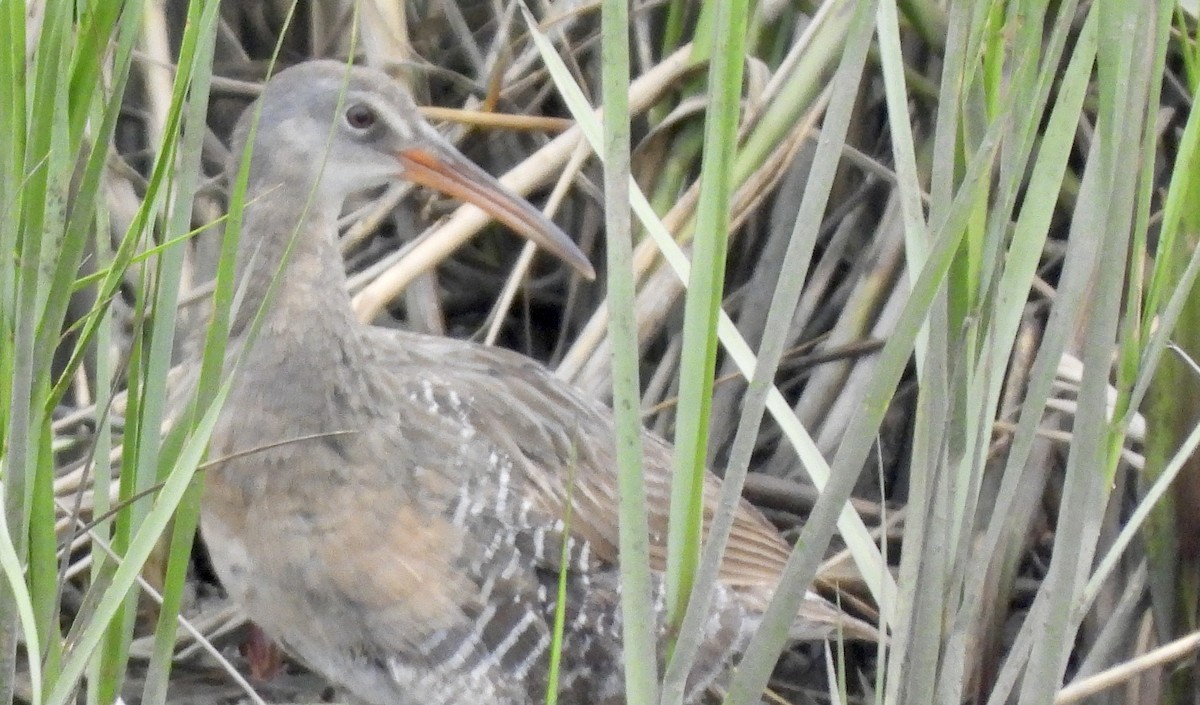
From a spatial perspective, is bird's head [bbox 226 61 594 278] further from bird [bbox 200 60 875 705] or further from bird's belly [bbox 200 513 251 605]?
bird's belly [bbox 200 513 251 605]

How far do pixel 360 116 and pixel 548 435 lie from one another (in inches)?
18.3

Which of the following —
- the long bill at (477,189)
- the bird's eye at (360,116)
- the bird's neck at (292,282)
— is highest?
the bird's eye at (360,116)

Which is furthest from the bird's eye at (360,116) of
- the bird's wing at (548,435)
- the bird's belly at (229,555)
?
the bird's belly at (229,555)

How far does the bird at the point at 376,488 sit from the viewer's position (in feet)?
5.54

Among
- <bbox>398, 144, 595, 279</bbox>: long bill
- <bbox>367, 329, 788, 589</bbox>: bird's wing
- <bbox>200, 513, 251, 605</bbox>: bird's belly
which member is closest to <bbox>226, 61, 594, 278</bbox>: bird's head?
<bbox>398, 144, 595, 279</bbox>: long bill

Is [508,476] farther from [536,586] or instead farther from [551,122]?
[551,122]

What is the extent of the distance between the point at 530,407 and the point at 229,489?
16.8 inches

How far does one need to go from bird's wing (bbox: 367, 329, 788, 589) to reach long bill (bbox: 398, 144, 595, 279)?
0.76 ft

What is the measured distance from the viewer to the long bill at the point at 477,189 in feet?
5.80

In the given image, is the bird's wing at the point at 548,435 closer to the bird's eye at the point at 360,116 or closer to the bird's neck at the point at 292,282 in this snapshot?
the bird's neck at the point at 292,282

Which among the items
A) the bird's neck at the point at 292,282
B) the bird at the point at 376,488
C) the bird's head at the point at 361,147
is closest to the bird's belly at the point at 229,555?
the bird at the point at 376,488

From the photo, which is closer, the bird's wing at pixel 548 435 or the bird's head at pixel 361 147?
the bird's head at pixel 361 147

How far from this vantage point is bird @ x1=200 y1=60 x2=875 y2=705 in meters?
1.69

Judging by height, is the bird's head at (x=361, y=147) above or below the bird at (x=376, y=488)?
above
